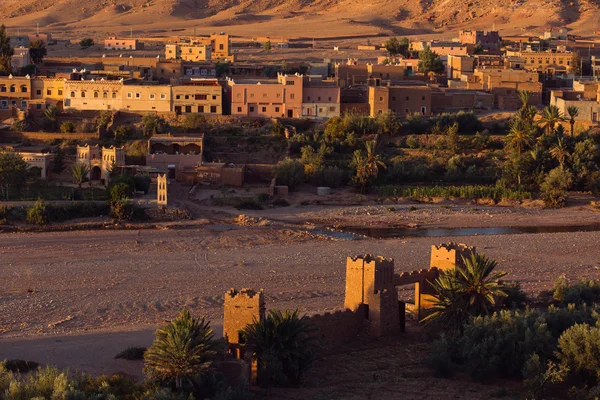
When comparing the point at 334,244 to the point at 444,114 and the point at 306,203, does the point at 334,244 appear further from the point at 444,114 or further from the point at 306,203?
the point at 444,114

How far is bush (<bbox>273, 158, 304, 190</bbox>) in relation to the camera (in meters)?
35.6

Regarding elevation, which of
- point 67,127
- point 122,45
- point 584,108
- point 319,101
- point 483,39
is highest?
point 483,39

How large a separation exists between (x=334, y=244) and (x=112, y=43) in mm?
39421

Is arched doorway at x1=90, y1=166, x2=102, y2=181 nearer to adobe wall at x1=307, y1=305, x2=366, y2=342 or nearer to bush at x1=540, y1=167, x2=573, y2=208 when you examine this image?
bush at x1=540, y1=167, x2=573, y2=208

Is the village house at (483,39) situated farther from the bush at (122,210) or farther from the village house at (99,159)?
the bush at (122,210)

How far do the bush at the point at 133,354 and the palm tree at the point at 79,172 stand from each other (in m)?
15.9

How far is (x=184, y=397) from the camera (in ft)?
49.2

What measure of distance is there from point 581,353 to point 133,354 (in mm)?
6825

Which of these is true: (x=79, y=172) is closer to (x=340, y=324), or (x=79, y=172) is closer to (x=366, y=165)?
(x=366, y=165)

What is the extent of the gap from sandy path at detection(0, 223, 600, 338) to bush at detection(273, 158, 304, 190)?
498 centimetres

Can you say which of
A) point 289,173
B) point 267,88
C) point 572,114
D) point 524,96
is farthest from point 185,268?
point 524,96

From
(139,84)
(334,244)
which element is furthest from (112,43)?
(334,244)

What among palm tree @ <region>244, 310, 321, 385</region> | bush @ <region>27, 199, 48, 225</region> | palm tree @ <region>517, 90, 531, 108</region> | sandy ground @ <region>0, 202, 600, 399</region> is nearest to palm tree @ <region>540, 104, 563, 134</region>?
palm tree @ <region>517, 90, 531, 108</region>

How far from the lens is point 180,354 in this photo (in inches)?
612
